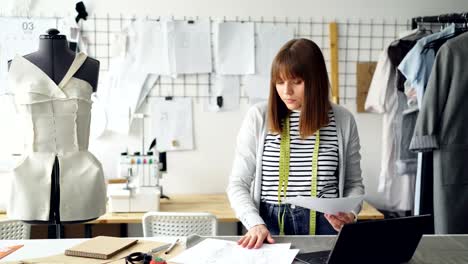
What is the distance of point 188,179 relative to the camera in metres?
3.34

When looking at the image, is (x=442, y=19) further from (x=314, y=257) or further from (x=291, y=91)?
(x=314, y=257)

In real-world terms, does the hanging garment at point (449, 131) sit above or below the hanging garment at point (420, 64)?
below

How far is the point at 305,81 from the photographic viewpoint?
1.68 meters

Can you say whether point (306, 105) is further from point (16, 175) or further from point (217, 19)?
point (217, 19)

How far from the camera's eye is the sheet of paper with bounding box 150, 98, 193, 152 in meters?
3.27

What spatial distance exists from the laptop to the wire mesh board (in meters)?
2.07

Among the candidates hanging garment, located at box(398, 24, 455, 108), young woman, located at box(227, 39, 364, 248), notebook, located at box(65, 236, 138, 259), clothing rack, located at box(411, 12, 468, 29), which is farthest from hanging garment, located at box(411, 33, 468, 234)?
notebook, located at box(65, 236, 138, 259)

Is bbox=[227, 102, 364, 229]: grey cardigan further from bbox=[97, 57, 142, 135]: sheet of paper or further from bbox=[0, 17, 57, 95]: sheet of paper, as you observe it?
bbox=[0, 17, 57, 95]: sheet of paper

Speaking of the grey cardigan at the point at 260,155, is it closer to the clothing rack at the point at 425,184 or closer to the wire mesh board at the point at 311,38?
the clothing rack at the point at 425,184

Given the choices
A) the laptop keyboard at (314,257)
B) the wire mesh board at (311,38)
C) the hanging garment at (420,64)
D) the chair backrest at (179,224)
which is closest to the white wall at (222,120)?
the wire mesh board at (311,38)

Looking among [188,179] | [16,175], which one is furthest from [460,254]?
[188,179]

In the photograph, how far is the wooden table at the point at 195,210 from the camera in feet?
8.72

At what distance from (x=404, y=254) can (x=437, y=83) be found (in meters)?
1.30

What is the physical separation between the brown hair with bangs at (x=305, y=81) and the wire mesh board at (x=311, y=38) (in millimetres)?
1585
